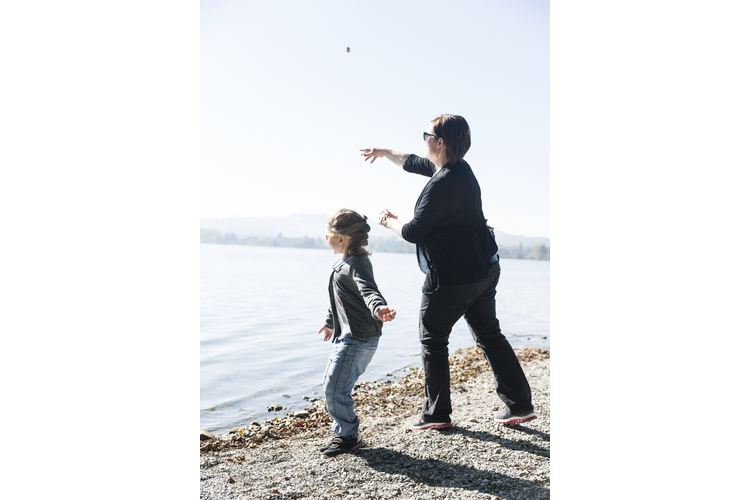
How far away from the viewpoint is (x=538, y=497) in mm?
2457

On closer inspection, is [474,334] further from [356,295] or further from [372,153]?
[372,153]

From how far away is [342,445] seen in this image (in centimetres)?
312

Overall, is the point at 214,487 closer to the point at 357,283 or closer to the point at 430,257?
the point at 357,283

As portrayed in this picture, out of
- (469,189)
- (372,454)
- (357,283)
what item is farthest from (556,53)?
(372,454)

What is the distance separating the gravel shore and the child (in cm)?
18

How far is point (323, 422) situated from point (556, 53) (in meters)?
3.33

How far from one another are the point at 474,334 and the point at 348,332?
0.95 metres

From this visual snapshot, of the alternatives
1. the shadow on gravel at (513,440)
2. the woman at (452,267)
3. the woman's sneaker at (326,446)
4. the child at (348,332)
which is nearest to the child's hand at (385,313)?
the child at (348,332)

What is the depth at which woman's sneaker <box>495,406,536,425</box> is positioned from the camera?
3404mm

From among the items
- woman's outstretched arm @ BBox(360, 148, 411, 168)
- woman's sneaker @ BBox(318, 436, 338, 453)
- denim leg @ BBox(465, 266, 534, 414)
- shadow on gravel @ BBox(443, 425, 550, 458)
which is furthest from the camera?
woman's outstretched arm @ BBox(360, 148, 411, 168)

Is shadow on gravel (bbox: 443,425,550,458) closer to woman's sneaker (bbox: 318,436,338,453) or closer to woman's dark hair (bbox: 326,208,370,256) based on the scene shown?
woman's sneaker (bbox: 318,436,338,453)

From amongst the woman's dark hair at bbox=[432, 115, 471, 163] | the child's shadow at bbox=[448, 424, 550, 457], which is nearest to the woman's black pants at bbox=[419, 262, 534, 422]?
the child's shadow at bbox=[448, 424, 550, 457]

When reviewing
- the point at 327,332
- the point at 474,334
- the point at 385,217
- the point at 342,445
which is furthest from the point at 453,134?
the point at 342,445

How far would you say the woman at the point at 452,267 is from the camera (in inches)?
121
